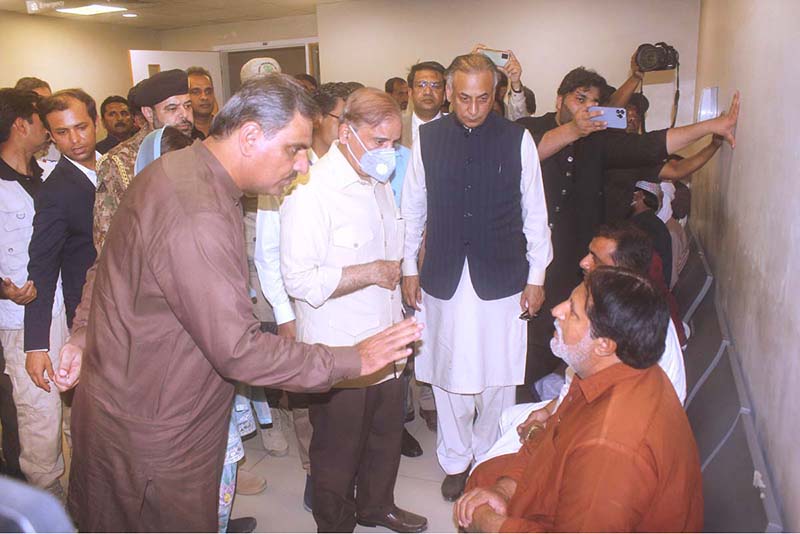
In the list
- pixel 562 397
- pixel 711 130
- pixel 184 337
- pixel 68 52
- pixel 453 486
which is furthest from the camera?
pixel 68 52

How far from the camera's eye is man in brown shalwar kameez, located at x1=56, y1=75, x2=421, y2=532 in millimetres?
1262

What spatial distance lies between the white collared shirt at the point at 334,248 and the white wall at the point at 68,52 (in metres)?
7.23

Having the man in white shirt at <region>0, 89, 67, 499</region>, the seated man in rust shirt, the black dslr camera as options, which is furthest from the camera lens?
the man in white shirt at <region>0, 89, 67, 499</region>

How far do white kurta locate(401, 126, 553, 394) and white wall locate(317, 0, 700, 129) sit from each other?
4940 millimetres

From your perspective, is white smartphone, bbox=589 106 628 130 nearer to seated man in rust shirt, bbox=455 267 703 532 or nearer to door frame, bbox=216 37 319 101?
seated man in rust shirt, bbox=455 267 703 532

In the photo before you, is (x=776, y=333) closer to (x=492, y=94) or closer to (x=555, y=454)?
(x=555, y=454)

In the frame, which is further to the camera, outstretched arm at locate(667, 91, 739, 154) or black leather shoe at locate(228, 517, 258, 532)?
black leather shoe at locate(228, 517, 258, 532)

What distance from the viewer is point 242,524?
2.34 m

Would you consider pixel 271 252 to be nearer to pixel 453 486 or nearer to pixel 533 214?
pixel 533 214

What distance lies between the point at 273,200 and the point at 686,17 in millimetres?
5783

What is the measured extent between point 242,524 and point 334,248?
1.14 m

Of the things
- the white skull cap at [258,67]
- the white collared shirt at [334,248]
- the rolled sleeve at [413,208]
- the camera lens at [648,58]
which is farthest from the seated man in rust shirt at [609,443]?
the camera lens at [648,58]

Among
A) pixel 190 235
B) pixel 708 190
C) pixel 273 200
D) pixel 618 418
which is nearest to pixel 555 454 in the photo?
pixel 618 418

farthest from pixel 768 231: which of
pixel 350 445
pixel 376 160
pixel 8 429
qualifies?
pixel 8 429
